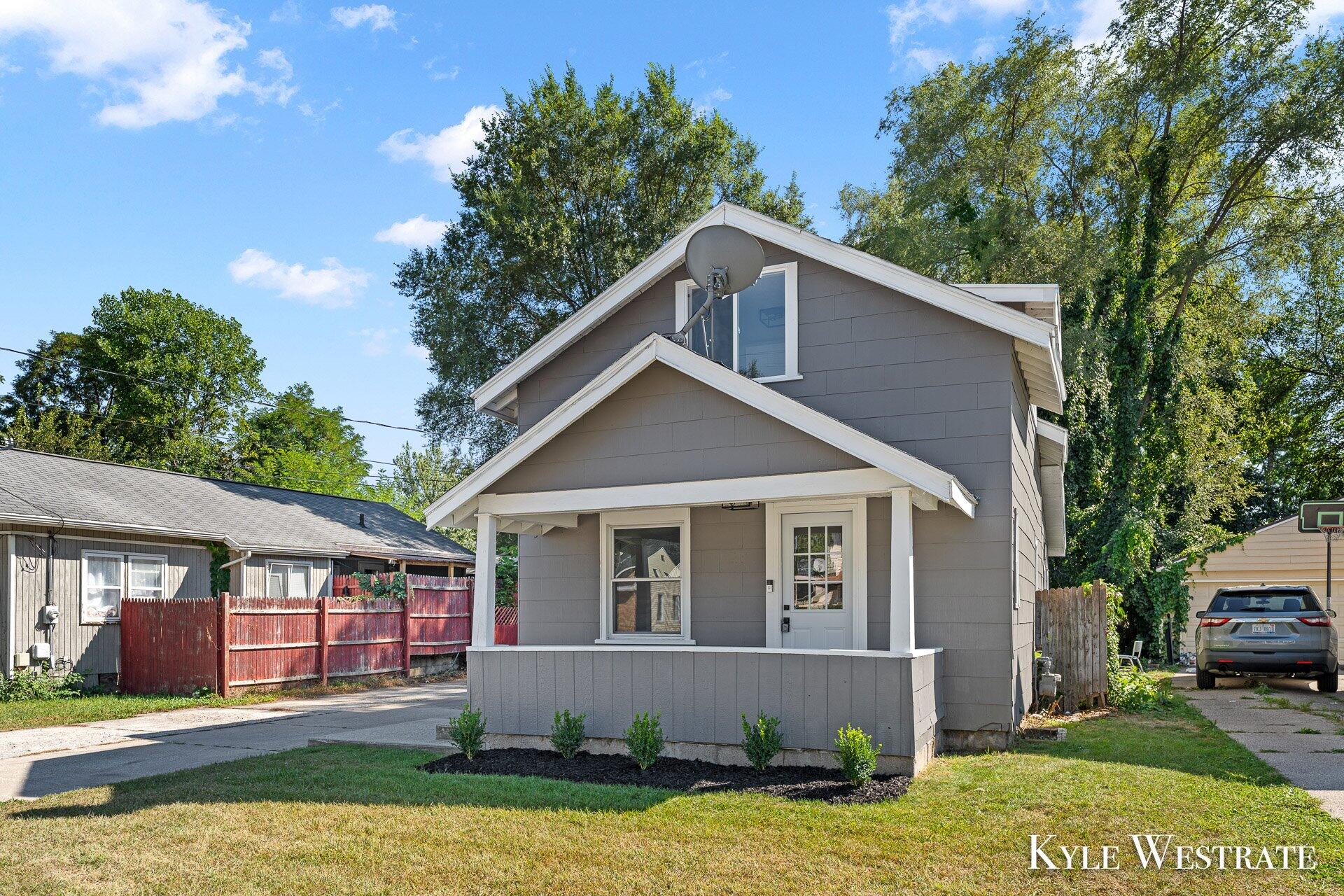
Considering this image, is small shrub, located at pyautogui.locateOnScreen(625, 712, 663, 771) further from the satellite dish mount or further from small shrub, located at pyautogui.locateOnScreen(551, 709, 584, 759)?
the satellite dish mount

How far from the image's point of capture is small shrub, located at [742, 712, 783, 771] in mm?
8383

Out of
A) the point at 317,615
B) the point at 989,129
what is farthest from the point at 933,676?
the point at 989,129

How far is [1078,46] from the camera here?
27.3m

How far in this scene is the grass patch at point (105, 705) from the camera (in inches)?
532

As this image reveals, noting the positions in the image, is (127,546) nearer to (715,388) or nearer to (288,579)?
(288,579)

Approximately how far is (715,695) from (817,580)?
207cm

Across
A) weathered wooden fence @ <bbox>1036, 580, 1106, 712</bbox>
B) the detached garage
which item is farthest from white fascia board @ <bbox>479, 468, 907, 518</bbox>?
the detached garage

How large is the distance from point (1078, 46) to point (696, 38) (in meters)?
16.8

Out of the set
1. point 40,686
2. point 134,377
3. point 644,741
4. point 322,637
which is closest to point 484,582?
point 644,741

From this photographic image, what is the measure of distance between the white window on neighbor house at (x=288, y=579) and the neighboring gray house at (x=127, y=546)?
0.02 meters

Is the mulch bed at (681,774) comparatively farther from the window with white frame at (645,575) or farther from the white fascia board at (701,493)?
the white fascia board at (701,493)

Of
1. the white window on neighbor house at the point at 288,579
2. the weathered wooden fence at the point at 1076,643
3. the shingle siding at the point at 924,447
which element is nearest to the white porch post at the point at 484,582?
the shingle siding at the point at 924,447

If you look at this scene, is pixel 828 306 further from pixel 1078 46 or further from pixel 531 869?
pixel 1078 46

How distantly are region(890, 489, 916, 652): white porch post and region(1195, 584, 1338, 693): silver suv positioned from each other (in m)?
9.18
